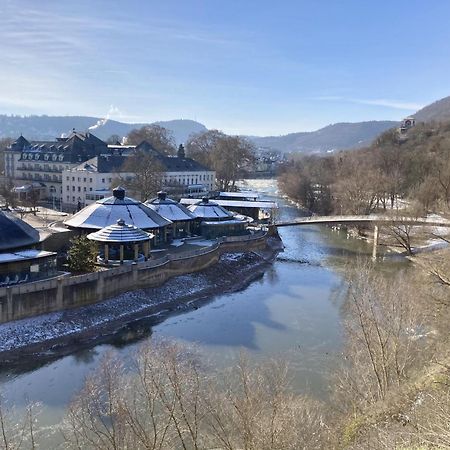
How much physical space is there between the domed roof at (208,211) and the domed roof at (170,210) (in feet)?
4.62

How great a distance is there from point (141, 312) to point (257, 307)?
7304 mm

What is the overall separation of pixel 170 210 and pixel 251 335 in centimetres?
2274

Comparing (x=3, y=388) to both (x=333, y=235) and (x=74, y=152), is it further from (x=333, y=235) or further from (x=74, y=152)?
(x=74, y=152)

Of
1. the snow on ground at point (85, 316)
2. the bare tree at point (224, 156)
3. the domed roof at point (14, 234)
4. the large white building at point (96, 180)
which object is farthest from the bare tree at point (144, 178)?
the domed roof at point (14, 234)

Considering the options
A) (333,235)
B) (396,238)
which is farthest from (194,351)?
(333,235)

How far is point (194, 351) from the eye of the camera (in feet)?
84.9

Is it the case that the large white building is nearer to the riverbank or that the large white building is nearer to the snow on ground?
the riverbank

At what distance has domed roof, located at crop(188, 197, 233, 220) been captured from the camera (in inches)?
2025

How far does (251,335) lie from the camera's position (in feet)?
93.6

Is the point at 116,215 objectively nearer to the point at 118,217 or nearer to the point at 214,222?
the point at 118,217

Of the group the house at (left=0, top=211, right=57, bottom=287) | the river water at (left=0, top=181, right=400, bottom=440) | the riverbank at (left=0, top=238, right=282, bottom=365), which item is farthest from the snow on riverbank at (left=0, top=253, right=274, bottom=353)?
the house at (left=0, top=211, right=57, bottom=287)

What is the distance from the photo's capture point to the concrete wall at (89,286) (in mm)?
27484

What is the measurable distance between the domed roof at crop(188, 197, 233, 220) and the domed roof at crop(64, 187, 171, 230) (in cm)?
662

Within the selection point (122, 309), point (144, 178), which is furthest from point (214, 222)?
point (122, 309)
